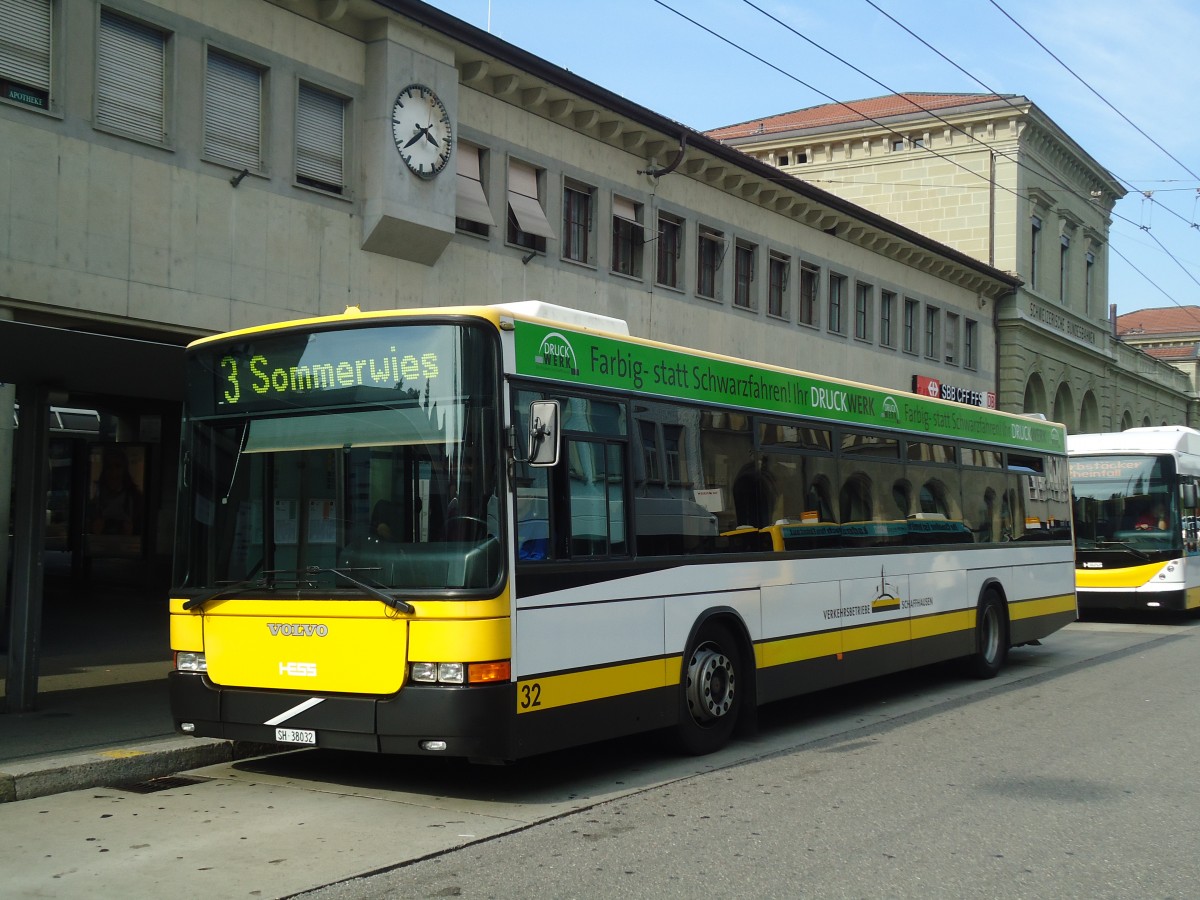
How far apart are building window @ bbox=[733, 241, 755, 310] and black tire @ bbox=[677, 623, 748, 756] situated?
19004 mm

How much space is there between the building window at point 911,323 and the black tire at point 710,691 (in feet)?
92.9

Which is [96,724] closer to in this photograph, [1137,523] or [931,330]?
[1137,523]

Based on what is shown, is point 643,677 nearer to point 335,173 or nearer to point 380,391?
point 380,391

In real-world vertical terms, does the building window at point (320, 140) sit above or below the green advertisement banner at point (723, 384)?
above

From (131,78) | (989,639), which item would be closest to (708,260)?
(131,78)

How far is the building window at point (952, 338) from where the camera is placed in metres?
39.8

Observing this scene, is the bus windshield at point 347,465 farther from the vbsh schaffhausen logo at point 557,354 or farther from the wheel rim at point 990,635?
the wheel rim at point 990,635

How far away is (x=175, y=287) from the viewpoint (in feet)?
51.2

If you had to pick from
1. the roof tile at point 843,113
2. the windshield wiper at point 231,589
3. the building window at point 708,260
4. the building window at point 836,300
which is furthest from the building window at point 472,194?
the roof tile at point 843,113

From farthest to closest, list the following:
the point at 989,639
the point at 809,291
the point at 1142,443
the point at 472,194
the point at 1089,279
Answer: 1. the point at 1089,279
2. the point at 809,291
3. the point at 1142,443
4. the point at 472,194
5. the point at 989,639

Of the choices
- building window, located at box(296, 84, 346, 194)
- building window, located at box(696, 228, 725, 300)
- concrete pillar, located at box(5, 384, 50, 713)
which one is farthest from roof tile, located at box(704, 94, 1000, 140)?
concrete pillar, located at box(5, 384, 50, 713)

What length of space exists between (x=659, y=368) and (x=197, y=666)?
11.8 ft

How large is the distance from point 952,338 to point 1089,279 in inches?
652

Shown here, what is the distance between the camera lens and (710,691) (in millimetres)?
9469
